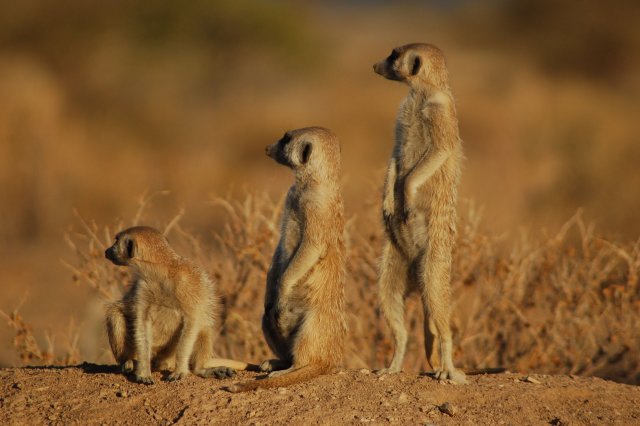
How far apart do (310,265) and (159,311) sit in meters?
0.85

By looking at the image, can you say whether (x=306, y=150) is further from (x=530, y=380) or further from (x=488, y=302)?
(x=488, y=302)

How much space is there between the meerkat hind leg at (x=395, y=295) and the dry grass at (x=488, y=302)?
1.38 meters

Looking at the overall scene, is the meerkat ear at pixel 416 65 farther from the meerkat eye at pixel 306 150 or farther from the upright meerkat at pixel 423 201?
the meerkat eye at pixel 306 150

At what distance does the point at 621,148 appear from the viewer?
714 inches

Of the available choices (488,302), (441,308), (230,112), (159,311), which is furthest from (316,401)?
(230,112)

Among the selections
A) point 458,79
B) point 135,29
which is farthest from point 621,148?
point 135,29

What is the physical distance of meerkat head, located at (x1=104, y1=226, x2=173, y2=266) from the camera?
525 centimetres

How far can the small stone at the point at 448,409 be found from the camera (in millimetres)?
4836

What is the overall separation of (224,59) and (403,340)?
16.9m

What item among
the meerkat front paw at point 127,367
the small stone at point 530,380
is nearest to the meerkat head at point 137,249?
the meerkat front paw at point 127,367

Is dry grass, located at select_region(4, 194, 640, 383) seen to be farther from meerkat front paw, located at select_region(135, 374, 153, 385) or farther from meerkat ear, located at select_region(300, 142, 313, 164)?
meerkat front paw, located at select_region(135, 374, 153, 385)

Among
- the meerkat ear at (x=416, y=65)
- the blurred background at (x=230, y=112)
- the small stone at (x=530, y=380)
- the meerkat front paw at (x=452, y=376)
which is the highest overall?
the blurred background at (x=230, y=112)

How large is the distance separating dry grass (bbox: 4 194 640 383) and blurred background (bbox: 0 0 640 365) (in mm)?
4814

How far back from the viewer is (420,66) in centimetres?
559
